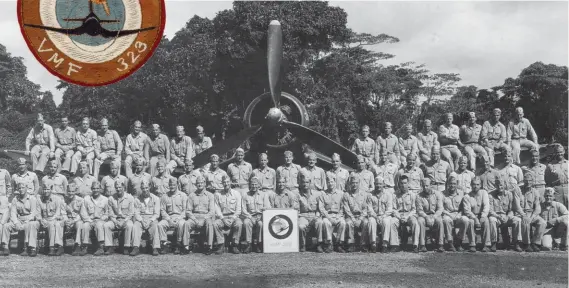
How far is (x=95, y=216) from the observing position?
11672 millimetres

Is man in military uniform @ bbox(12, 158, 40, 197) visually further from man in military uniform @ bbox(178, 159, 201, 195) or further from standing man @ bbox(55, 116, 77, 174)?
man in military uniform @ bbox(178, 159, 201, 195)

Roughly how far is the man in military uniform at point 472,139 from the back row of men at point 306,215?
169cm

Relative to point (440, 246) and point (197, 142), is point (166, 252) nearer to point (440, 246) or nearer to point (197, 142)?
point (197, 142)

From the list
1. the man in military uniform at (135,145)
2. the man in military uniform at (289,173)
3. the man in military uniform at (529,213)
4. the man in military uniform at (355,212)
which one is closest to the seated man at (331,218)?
the man in military uniform at (355,212)

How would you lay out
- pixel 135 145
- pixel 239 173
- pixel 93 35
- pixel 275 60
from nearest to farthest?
pixel 93 35 → pixel 239 173 → pixel 135 145 → pixel 275 60

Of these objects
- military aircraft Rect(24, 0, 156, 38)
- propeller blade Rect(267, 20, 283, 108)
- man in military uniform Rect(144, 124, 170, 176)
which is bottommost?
man in military uniform Rect(144, 124, 170, 176)

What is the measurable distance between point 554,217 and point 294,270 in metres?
5.25

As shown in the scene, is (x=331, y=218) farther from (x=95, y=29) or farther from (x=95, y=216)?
(x=95, y=29)

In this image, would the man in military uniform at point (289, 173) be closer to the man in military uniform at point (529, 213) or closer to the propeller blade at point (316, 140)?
the propeller blade at point (316, 140)

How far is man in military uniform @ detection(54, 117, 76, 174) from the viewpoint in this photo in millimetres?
13633

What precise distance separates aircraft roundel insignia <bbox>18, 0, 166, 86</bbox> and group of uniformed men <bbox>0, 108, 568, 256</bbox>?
4.37 metres

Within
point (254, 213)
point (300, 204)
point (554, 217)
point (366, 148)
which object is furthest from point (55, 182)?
point (554, 217)

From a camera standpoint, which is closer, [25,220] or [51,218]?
[25,220]

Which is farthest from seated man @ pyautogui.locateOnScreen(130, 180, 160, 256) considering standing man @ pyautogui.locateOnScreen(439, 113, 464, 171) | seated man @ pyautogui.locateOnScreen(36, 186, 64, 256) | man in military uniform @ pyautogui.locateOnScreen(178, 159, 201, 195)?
standing man @ pyautogui.locateOnScreen(439, 113, 464, 171)
